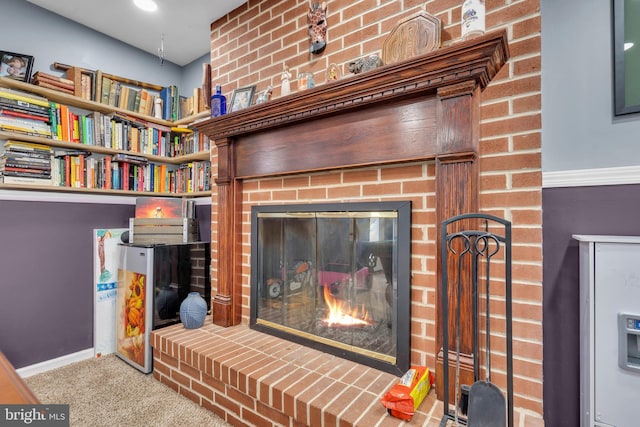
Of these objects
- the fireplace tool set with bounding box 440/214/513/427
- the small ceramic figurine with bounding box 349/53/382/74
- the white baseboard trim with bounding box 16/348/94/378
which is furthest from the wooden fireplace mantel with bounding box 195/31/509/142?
the white baseboard trim with bounding box 16/348/94/378

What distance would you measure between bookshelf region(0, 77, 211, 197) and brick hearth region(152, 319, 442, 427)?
1.27 m

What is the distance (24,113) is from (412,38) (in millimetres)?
2478

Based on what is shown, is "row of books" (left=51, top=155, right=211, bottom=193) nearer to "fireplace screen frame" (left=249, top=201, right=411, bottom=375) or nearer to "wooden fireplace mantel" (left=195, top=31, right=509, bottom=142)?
"wooden fireplace mantel" (left=195, top=31, right=509, bottom=142)

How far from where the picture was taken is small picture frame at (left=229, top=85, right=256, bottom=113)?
2002mm

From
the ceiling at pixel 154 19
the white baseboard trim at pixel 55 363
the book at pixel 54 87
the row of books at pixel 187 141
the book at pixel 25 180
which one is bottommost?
the white baseboard trim at pixel 55 363

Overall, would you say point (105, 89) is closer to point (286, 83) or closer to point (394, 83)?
point (286, 83)

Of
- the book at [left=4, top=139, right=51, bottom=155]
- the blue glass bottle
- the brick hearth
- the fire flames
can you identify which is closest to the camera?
the brick hearth

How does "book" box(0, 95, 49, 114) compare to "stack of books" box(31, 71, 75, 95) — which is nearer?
"book" box(0, 95, 49, 114)

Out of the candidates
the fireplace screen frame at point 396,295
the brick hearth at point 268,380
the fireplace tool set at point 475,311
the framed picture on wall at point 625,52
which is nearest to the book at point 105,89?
the brick hearth at point 268,380

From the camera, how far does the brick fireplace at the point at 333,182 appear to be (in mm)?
1184

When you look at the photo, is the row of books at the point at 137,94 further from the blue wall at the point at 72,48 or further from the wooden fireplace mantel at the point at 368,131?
the wooden fireplace mantel at the point at 368,131

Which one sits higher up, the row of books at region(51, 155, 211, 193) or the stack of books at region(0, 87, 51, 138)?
the stack of books at region(0, 87, 51, 138)

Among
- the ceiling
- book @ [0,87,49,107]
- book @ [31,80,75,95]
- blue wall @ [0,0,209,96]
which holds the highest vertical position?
the ceiling

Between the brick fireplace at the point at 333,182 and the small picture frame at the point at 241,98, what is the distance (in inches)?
6.9
